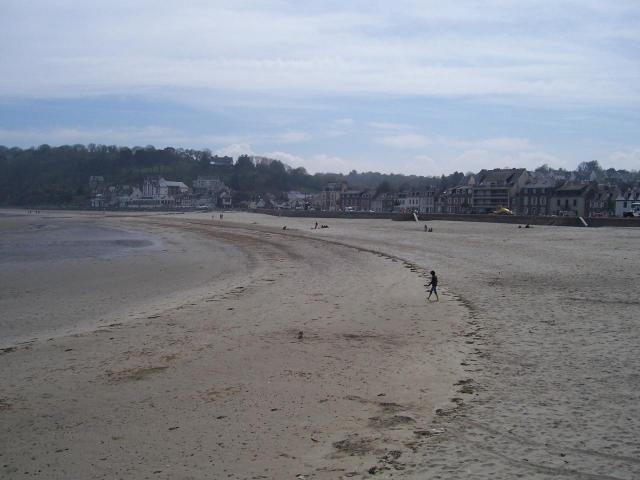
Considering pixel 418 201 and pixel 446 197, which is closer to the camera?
pixel 446 197

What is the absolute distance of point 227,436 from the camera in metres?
5.87

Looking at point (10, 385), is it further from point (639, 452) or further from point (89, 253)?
point (89, 253)

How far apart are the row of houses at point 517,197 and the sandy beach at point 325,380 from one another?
6510 cm

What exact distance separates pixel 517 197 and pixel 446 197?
48.6ft

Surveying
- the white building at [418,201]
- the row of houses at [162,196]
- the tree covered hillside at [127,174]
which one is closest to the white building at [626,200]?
the white building at [418,201]

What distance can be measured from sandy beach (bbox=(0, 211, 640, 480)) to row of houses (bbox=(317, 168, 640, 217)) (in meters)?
65.1

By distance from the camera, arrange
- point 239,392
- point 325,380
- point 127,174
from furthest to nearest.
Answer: point 127,174 < point 325,380 < point 239,392

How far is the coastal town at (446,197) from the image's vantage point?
253ft

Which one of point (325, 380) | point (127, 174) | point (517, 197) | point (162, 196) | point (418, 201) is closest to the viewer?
point (325, 380)

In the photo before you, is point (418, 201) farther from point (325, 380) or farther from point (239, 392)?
point (239, 392)

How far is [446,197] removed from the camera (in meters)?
98.8

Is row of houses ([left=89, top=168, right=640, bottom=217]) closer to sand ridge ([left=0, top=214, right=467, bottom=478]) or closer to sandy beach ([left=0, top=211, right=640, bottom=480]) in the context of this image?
sandy beach ([left=0, top=211, right=640, bottom=480])

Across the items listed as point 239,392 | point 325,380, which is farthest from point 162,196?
point 239,392

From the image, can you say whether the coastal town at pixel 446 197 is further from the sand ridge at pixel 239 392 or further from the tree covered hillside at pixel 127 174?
the sand ridge at pixel 239 392
